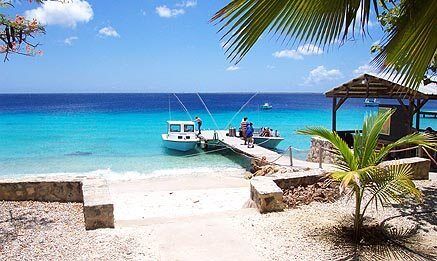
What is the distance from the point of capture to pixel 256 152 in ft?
58.1

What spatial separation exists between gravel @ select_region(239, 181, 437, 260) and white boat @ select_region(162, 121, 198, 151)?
1490 cm

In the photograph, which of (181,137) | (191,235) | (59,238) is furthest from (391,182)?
(181,137)

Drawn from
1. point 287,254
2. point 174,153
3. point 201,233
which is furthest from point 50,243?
point 174,153

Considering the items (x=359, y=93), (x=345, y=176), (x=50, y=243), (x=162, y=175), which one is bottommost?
(x=162, y=175)

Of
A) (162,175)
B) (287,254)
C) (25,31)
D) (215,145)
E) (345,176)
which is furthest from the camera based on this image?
(215,145)

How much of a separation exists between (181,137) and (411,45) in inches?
782

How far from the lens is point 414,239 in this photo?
4.77m

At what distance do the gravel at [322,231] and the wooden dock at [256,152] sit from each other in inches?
249

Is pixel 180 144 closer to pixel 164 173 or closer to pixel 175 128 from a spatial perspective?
pixel 175 128

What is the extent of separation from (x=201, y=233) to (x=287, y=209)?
5.74 feet

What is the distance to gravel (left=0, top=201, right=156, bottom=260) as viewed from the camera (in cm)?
452

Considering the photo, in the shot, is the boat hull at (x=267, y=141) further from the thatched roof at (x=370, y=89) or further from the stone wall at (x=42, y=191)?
the stone wall at (x=42, y=191)

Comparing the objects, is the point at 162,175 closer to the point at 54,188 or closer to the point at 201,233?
the point at 54,188

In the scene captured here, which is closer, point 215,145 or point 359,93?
point 359,93
